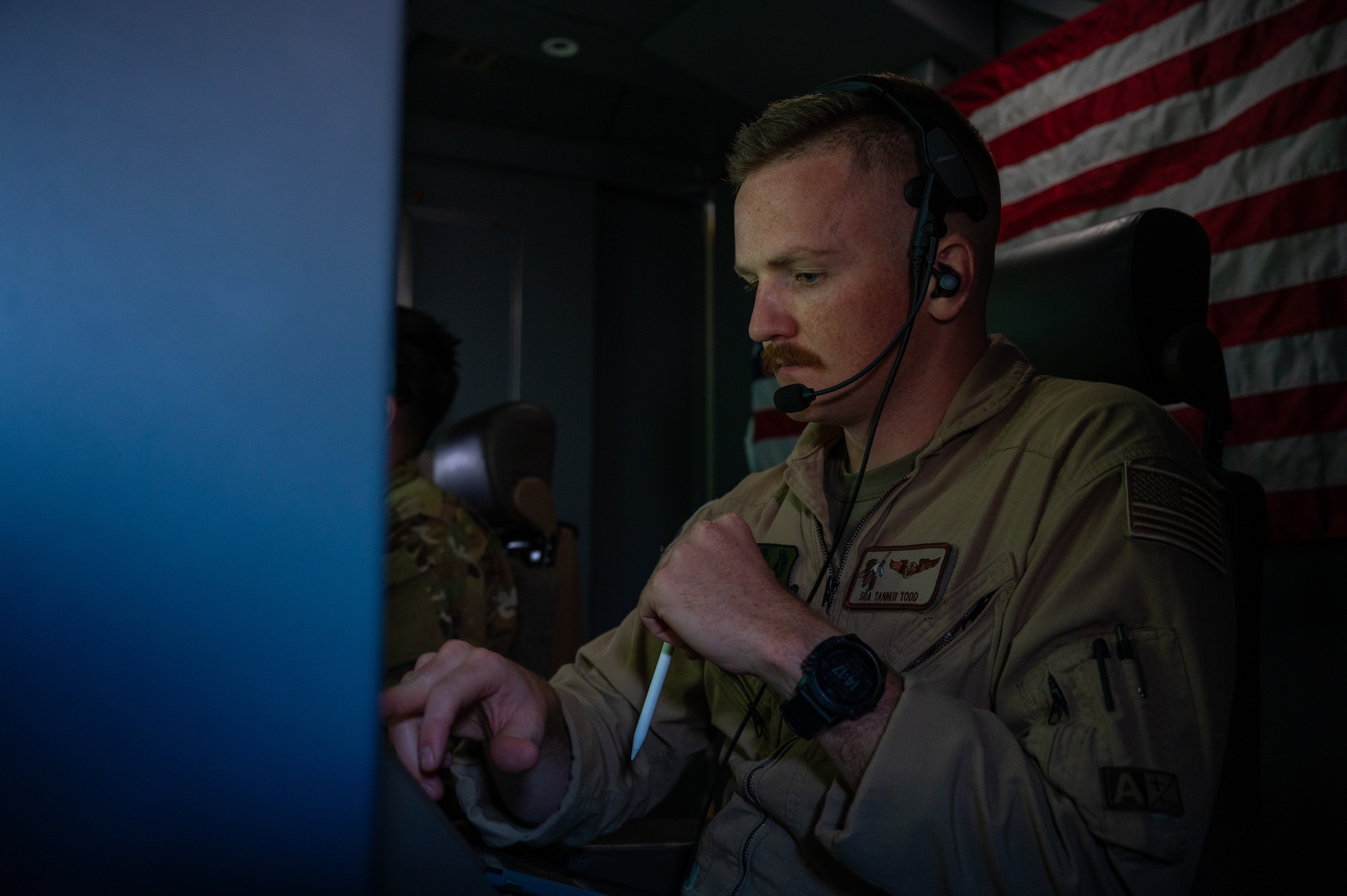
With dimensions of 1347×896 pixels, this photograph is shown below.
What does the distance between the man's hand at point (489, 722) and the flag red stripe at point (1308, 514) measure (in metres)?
1.28

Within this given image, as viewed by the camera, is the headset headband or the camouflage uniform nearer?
the headset headband

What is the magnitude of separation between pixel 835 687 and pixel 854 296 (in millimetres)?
483

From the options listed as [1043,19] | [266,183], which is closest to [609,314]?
[1043,19]

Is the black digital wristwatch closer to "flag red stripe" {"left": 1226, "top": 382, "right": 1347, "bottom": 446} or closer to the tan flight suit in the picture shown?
the tan flight suit

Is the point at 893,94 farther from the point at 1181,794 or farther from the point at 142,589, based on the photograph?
the point at 142,589

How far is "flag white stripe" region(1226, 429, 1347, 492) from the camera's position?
154 centimetres

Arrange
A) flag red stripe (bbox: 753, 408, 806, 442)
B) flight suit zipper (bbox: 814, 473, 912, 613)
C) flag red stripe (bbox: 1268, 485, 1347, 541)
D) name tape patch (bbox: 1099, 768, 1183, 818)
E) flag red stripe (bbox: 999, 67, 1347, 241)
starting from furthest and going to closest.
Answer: flag red stripe (bbox: 753, 408, 806, 442) → flag red stripe (bbox: 999, 67, 1347, 241) → flag red stripe (bbox: 1268, 485, 1347, 541) → flight suit zipper (bbox: 814, 473, 912, 613) → name tape patch (bbox: 1099, 768, 1183, 818)

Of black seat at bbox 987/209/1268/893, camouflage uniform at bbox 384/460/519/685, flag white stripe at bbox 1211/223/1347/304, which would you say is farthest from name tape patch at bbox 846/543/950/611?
flag white stripe at bbox 1211/223/1347/304

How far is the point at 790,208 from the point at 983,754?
62 centimetres

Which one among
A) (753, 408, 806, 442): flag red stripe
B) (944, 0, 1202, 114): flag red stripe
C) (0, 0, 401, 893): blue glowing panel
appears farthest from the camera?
(753, 408, 806, 442): flag red stripe

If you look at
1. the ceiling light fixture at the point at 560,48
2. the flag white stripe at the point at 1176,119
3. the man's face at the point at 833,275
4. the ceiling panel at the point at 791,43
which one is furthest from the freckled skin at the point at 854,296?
the ceiling light fixture at the point at 560,48

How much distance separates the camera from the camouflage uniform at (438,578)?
1710mm

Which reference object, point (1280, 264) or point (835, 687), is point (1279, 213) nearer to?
point (1280, 264)

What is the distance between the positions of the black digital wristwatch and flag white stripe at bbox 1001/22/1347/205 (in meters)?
1.55
